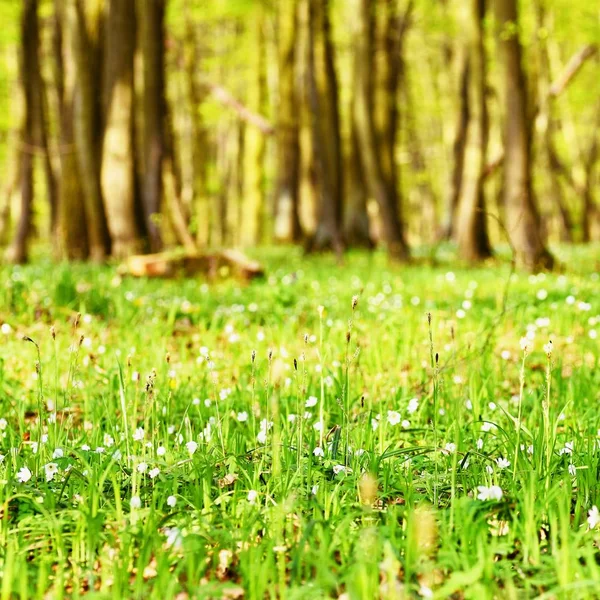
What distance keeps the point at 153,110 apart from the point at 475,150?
5.53 metres

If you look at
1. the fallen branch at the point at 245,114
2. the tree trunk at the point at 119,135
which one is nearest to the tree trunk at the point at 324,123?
the tree trunk at the point at 119,135

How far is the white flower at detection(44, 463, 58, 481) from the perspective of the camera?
8.28ft

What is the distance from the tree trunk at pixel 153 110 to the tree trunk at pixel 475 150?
5165mm

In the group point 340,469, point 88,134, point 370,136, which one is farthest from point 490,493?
point 88,134

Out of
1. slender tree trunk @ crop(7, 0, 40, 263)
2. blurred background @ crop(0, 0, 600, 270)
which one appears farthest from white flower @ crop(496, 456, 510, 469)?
slender tree trunk @ crop(7, 0, 40, 263)

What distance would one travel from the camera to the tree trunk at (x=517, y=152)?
9852 millimetres

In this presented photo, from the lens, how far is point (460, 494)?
2.52 m

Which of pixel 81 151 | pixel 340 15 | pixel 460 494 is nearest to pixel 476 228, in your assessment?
pixel 81 151

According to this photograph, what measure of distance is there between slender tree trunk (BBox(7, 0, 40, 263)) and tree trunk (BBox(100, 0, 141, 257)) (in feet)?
6.16

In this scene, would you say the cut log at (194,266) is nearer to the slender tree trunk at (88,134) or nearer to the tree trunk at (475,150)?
the slender tree trunk at (88,134)

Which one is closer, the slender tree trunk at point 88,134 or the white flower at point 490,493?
the white flower at point 490,493

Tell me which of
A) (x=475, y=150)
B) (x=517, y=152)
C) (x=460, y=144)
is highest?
(x=460, y=144)

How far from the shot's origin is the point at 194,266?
9633 mm

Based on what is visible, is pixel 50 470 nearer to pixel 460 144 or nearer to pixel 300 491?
pixel 300 491
